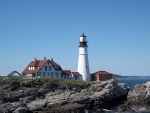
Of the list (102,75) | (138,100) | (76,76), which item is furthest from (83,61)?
(138,100)

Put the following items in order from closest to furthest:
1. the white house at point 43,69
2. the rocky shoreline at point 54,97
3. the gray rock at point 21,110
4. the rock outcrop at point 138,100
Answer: the gray rock at point 21,110, the rocky shoreline at point 54,97, the rock outcrop at point 138,100, the white house at point 43,69

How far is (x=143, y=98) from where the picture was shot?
37.2 meters

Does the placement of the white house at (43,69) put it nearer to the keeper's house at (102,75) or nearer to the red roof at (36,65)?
the red roof at (36,65)

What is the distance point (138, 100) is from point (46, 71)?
19294mm

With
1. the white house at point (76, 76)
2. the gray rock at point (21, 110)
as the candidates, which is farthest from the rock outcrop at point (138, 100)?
the white house at point (76, 76)

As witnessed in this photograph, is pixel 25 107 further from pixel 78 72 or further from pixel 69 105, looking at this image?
pixel 78 72

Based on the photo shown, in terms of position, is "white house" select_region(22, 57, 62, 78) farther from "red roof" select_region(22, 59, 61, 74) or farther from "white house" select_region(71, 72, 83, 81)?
"white house" select_region(71, 72, 83, 81)

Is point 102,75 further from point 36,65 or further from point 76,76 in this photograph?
point 36,65

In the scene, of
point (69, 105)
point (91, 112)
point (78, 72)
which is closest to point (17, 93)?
point (69, 105)

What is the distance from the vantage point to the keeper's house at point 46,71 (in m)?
48.2

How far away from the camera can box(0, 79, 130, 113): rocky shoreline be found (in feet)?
103

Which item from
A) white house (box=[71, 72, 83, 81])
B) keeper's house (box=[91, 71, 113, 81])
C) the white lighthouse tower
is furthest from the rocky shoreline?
keeper's house (box=[91, 71, 113, 81])

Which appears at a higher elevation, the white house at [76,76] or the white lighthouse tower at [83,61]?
the white lighthouse tower at [83,61]

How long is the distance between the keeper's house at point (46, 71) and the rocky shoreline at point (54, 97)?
7.49 m
